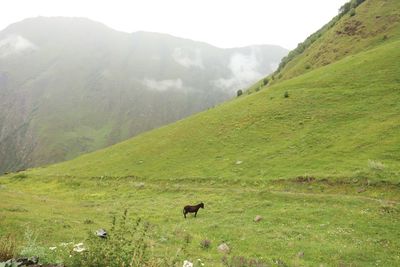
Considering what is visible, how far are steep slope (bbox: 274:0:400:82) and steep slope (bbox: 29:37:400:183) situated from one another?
453 inches

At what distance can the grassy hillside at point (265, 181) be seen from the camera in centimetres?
2481

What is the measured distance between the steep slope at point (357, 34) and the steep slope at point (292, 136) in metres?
11.5

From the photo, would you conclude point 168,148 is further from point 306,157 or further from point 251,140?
point 306,157

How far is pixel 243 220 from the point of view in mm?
31594

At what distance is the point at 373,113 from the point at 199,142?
25.4 meters

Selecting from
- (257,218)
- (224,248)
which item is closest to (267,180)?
(257,218)

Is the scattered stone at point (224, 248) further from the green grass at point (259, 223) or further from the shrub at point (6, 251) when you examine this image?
the shrub at point (6, 251)

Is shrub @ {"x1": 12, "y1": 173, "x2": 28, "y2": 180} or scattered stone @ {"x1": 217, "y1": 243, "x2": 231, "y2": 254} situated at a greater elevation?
scattered stone @ {"x1": 217, "y1": 243, "x2": 231, "y2": 254}

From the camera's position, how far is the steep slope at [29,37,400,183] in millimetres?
46094

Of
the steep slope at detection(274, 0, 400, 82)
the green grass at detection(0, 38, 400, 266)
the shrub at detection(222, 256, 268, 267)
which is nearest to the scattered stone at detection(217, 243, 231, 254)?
the green grass at detection(0, 38, 400, 266)

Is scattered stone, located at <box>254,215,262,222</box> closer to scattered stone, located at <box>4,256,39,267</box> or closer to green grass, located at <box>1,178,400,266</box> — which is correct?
green grass, located at <box>1,178,400,266</box>

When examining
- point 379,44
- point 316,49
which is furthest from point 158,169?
point 316,49

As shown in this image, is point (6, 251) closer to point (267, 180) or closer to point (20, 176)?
point (267, 180)

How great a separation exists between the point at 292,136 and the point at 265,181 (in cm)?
1408
